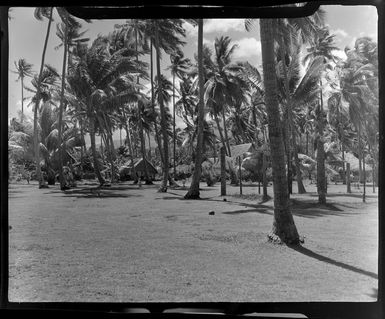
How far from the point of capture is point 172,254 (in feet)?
16.9

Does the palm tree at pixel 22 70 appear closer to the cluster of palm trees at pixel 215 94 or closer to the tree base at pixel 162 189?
the cluster of palm trees at pixel 215 94

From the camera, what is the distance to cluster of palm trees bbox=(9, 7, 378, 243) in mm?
2012

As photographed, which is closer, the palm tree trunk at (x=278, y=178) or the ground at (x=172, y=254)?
the ground at (x=172, y=254)

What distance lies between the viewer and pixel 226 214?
9141mm

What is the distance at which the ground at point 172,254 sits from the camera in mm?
2441

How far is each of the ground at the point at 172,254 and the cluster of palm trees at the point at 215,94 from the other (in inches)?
21.7

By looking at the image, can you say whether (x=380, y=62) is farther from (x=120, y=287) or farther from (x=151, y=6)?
(x=120, y=287)

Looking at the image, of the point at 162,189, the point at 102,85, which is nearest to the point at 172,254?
the point at 102,85

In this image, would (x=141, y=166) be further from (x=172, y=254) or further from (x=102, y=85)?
(x=172, y=254)

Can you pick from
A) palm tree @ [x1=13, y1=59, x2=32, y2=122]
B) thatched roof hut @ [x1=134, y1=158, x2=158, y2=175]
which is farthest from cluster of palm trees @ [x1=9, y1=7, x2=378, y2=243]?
thatched roof hut @ [x1=134, y1=158, x2=158, y2=175]

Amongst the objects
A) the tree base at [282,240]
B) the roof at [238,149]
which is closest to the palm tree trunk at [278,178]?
the tree base at [282,240]

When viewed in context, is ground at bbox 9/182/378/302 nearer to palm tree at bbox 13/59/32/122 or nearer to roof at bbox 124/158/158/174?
palm tree at bbox 13/59/32/122

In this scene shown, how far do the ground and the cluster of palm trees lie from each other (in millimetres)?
551

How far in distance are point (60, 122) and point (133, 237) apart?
10.9 feet
